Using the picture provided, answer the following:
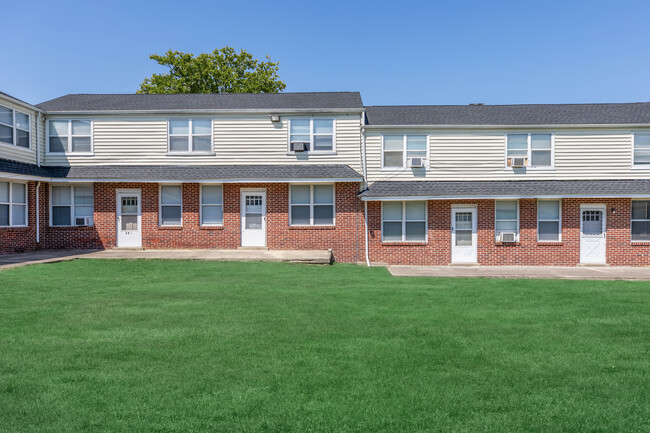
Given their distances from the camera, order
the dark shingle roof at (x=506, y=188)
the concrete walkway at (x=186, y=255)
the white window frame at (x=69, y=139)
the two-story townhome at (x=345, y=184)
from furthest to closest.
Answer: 1. the white window frame at (x=69, y=139)
2. the two-story townhome at (x=345, y=184)
3. the dark shingle roof at (x=506, y=188)
4. the concrete walkway at (x=186, y=255)

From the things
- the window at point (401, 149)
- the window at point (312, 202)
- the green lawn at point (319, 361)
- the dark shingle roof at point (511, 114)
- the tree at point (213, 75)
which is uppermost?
the tree at point (213, 75)

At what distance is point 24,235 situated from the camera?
59.2ft

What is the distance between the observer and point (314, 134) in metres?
19.9

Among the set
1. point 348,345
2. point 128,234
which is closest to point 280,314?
point 348,345

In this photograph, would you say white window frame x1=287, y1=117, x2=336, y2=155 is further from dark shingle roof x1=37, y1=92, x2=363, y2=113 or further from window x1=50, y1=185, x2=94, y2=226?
window x1=50, y1=185, x2=94, y2=226

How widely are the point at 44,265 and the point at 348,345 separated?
1142cm

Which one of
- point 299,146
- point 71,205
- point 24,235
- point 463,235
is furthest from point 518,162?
point 24,235

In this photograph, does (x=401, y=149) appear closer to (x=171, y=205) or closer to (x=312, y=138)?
(x=312, y=138)

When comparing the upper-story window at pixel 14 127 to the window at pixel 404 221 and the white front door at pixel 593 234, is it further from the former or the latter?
the white front door at pixel 593 234

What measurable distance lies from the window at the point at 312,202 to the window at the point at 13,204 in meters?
9.71

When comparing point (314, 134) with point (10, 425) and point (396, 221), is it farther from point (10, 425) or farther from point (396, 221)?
point (10, 425)

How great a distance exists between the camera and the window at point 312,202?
19516 mm

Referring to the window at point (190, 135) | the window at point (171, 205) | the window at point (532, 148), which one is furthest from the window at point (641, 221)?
the window at point (171, 205)

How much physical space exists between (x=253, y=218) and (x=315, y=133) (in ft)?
13.7
